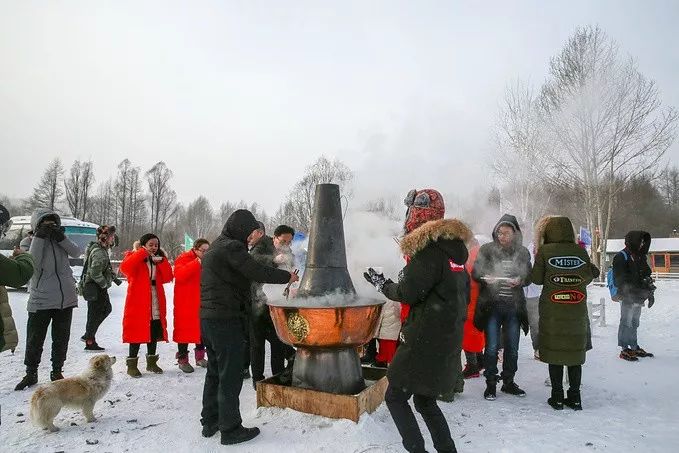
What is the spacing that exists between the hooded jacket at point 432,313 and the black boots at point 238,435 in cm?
132

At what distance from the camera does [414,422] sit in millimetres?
3033

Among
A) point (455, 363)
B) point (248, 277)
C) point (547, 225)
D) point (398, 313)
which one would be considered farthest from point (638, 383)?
point (248, 277)

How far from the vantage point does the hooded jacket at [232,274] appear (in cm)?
353

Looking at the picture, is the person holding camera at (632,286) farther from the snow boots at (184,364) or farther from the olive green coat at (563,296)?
the snow boots at (184,364)

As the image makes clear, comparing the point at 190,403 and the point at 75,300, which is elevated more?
the point at 75,300

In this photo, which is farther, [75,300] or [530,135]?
[530,135]

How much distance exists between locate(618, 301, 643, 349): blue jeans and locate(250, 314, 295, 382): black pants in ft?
16.9

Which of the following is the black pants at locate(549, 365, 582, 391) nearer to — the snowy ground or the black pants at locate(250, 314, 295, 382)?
the snowy ground

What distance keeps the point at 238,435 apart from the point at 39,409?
66.2 inches

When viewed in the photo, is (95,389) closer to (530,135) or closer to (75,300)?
(75,300)

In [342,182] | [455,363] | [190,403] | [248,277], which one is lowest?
[190,403]

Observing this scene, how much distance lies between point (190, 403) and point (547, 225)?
13.8 ft

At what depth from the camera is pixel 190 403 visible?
4434mm

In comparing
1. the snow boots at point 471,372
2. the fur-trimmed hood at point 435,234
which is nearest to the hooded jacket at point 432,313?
the fur-trimmed hood at point 435,234
